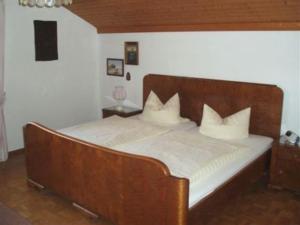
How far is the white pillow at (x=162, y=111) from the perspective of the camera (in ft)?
13.7

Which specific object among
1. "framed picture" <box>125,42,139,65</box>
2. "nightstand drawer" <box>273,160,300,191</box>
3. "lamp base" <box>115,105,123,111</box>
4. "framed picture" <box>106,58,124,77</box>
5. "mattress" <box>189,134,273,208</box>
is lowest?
"nightstand drawer" <box>273,160,300,191</box>

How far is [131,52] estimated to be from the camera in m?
4.91

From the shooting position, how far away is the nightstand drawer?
10.9ft

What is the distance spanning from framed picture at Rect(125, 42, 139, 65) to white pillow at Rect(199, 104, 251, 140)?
5.19 feet

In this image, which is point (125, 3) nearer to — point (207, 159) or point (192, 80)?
point (192, 80)

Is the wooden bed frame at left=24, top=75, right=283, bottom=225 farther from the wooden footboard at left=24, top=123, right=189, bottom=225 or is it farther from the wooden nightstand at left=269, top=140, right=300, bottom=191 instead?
the wooden nightstand at left=269, top=140, right=300, bottom=191

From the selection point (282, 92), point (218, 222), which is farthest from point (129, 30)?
point (218, 222)

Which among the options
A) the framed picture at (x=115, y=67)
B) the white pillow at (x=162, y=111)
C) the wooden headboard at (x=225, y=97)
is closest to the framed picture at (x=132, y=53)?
the framed picture at (x=115, y=67)

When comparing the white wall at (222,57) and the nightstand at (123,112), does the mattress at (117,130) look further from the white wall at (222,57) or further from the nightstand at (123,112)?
the white wall at (222,57)

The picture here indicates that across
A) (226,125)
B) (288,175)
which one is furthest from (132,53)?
(288,175)

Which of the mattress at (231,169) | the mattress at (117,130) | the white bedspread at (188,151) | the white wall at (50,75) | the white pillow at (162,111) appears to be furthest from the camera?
the white wall at (50,75)

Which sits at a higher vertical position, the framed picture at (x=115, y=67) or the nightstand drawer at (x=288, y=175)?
the framed picture at (x=115, y=67)

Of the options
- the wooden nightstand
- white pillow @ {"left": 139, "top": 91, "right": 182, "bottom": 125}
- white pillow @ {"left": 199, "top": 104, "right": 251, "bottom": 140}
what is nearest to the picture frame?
white pillow @ {"left": 139, "top": 91, "right": 182, "bottom": 125}

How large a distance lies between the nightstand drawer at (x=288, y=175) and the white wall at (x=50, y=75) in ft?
10.2
